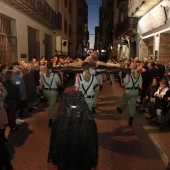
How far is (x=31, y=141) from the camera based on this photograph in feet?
20.6

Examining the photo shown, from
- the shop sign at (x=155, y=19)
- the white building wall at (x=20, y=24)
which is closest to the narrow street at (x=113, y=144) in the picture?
the white building wall at (x=20, y=24)

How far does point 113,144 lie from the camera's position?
6.22 meters

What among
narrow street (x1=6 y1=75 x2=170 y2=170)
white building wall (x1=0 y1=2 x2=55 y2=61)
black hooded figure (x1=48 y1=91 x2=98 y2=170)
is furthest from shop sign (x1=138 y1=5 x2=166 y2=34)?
black hooded figure (x1=48 y1=91 x2=98 y2=170)

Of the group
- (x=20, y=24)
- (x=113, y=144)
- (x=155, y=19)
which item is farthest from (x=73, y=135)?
(x=155, y=19)

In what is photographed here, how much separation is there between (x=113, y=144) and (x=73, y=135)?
10.5 ft

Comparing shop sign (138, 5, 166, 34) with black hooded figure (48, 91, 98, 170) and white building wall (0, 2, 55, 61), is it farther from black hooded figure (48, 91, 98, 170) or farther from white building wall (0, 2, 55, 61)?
black hooded figure (48, 91, 98, 170)

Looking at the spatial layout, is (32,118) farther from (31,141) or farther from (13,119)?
(31,141)

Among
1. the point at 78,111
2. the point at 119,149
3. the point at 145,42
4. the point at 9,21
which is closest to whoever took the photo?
the point at 78,111

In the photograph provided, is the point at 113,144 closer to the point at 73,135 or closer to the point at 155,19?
the point at 73,135

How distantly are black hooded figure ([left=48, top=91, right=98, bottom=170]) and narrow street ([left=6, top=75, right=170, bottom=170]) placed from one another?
1.76 meters

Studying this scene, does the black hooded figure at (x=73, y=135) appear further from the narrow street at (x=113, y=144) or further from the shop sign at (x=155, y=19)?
the shop sign at (x=155, y=19)

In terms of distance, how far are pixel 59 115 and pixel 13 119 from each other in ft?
12.9

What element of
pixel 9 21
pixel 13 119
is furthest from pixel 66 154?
pixel 9 21

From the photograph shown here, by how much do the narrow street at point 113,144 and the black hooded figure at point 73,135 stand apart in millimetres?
1764
